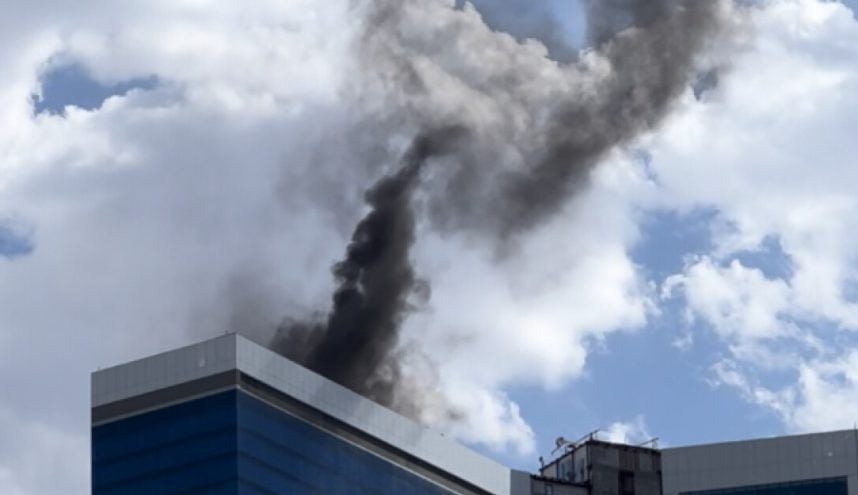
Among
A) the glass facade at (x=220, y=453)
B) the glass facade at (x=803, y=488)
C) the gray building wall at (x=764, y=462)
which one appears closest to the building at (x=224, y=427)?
the glass facade at (x=220, y=453)

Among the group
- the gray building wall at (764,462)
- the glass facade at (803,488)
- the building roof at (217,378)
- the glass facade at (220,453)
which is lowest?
the glass facade at (803,488)

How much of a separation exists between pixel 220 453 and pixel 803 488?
4315cm

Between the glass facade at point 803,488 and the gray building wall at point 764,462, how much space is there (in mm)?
319

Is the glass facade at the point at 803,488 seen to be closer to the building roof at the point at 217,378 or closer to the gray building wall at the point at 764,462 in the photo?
the gray building wall at the point at 764,462

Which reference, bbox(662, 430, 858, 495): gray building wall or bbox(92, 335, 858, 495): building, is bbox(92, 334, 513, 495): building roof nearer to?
bbox(92, 335, 858, 495): building

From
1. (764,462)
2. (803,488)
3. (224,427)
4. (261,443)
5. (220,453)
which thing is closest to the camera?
(803,488)

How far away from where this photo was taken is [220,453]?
178 metres

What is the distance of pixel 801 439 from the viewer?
174000 mm

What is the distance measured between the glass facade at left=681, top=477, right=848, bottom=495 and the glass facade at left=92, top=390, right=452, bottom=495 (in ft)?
109

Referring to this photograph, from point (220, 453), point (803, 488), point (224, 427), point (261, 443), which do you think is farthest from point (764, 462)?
point (220, 453)

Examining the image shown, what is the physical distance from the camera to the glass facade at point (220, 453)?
17788cm

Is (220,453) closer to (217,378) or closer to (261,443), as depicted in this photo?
(261,443)

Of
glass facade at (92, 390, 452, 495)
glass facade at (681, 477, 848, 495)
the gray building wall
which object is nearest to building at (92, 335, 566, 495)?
glass facade at (92, 390, 452, 495)

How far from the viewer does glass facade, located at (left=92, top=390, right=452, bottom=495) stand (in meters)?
178
